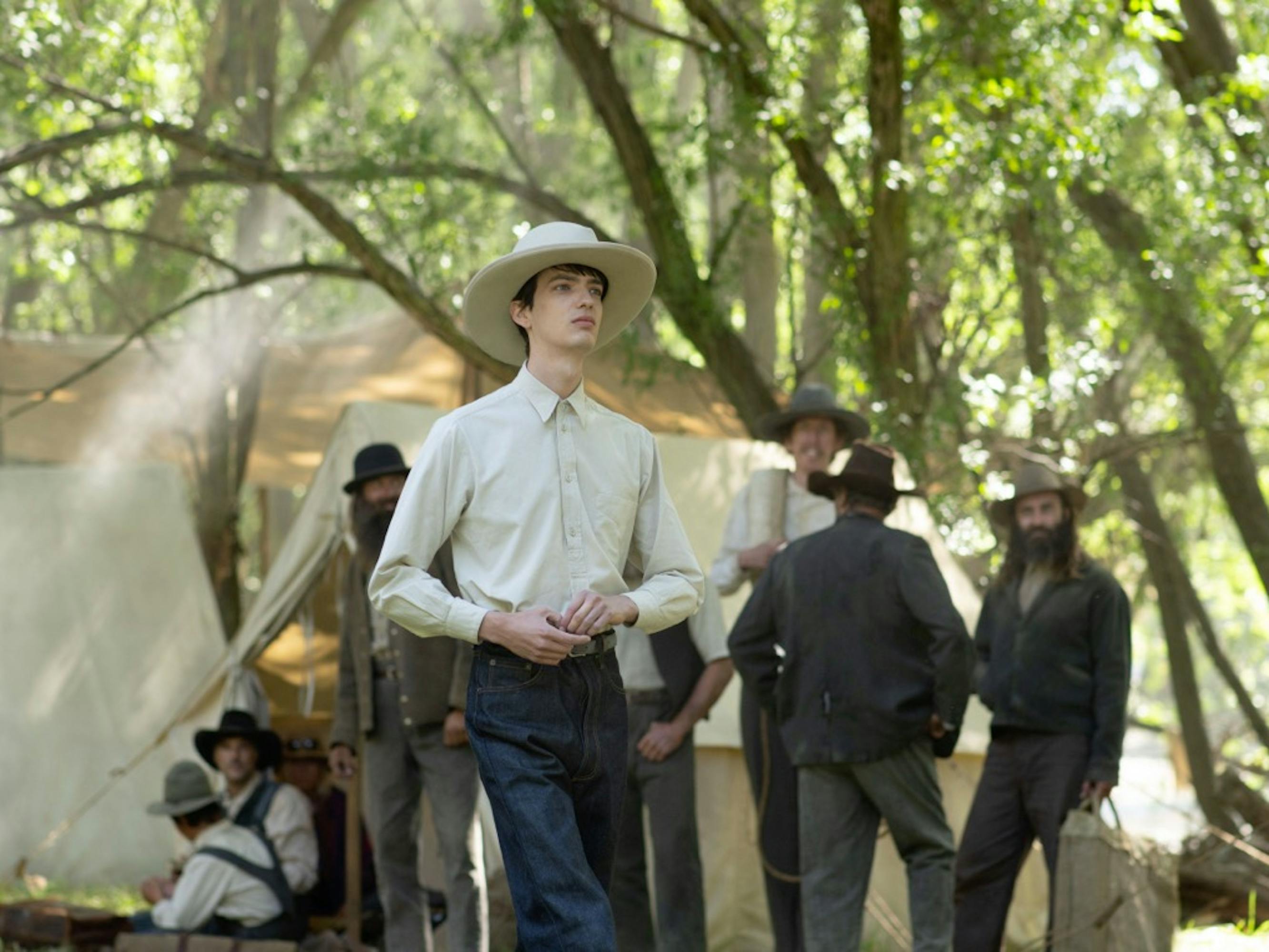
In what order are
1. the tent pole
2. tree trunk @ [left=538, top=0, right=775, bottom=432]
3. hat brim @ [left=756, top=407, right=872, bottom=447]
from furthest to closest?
tree trunk @ [left=538, top=0, right=775, bottom=432]
the tent pole
hat brim @ [left=756, top=407, right=872, bottom=447]

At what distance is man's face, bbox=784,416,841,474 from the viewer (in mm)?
6219

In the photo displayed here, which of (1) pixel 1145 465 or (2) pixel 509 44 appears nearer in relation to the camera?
(2) pixel 509 44

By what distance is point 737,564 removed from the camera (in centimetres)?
615

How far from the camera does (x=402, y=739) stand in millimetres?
6051

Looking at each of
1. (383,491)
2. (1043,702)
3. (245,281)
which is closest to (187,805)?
(383,491)

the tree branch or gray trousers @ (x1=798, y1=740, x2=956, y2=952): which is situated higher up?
the tree branch

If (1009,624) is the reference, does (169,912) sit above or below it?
below

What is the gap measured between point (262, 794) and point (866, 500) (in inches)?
117

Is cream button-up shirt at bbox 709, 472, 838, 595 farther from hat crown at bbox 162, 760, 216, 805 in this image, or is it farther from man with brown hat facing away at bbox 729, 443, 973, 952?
hat crown at bbox 162, 760, 216, 805

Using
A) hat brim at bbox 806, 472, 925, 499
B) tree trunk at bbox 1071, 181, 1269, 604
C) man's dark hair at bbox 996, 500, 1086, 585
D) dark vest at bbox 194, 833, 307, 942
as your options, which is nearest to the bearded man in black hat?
dark vest at bbox 194, 833, 307, 942

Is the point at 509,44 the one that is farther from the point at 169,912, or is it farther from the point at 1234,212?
the point at 169,912

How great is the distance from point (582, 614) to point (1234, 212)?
19.2ft

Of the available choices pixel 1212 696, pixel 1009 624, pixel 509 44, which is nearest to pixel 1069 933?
pixel 1009 624

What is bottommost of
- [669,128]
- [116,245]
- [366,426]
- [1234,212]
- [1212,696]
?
[1212,696]
